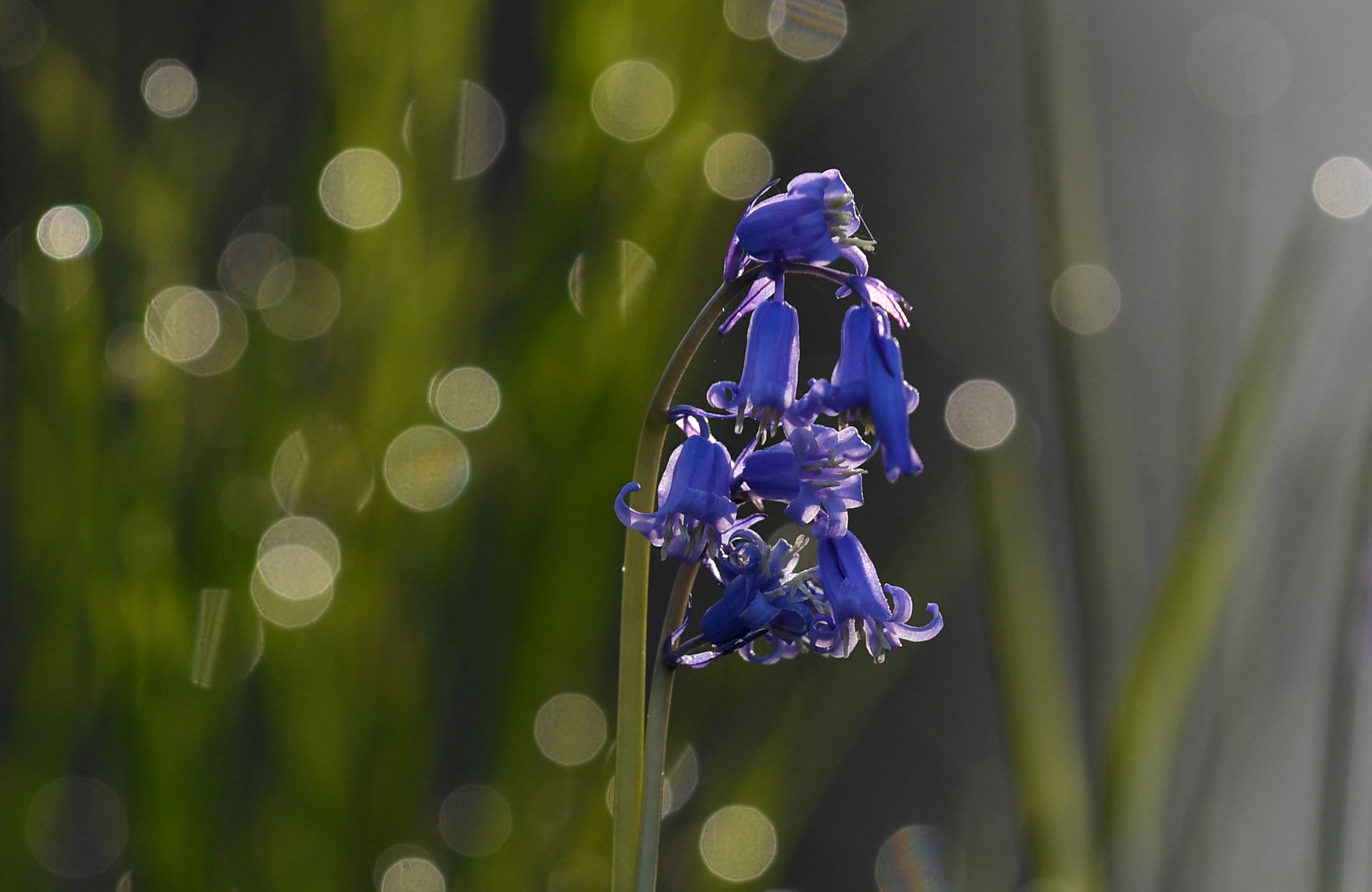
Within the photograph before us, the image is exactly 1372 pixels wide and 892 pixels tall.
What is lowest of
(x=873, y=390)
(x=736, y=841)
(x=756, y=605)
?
(x=736, y=841)

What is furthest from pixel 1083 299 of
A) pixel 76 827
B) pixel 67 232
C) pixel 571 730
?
pixel 76 827

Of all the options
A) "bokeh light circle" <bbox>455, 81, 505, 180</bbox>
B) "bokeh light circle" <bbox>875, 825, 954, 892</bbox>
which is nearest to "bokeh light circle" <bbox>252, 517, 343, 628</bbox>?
"bokeh light circle" <bbox>455, 81, 505, 180</bbox>

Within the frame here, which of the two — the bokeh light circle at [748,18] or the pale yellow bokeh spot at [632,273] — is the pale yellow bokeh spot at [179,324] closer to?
the pale yellow bokeh spot at [632,273]

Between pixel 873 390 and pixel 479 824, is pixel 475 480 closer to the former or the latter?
pixel 479 824

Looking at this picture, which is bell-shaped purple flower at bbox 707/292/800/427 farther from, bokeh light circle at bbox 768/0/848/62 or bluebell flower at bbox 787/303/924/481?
A: bokeh light circle at bbox 768/0/848/62

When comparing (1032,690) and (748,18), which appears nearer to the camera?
(1032,690)

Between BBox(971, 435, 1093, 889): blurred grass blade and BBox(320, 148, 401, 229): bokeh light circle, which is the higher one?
BBox(320, 148, 401, 229): bokeh light circle
